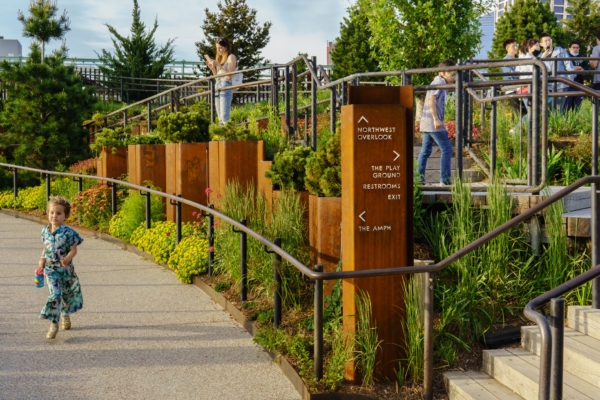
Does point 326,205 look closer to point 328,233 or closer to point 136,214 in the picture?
point 328,233

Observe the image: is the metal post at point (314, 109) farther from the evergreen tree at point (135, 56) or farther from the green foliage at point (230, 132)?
the evergreen tree at point (135, 56)

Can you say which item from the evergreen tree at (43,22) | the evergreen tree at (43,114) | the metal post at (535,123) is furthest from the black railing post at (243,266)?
the evergreen tree at (43,22)

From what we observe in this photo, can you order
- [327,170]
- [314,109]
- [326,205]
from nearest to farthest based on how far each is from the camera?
1. [326,205]
2. [327,170]
3. [314,109]

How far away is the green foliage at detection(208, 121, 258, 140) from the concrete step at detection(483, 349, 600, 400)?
494cm

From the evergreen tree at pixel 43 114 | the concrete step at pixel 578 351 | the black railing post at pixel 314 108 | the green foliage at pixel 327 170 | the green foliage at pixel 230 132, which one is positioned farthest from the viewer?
the evergreen tree at pixel 43 114

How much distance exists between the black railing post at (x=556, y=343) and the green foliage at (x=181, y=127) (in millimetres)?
8230

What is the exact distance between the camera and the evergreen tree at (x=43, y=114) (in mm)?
16062

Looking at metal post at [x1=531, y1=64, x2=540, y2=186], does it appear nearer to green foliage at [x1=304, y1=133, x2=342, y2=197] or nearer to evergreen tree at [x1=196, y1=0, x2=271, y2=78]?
green foliage at [x1=304, y1=133, x2=342, y2=197]

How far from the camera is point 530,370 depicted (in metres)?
4.46

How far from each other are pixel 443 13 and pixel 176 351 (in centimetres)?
1335

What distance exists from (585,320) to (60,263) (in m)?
4.41

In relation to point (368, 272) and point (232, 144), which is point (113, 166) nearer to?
point (232, 144)

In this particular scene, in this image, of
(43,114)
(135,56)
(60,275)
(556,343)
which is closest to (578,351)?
(556,343)

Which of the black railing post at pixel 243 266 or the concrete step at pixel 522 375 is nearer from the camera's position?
the concrete step at pixel 522 375
